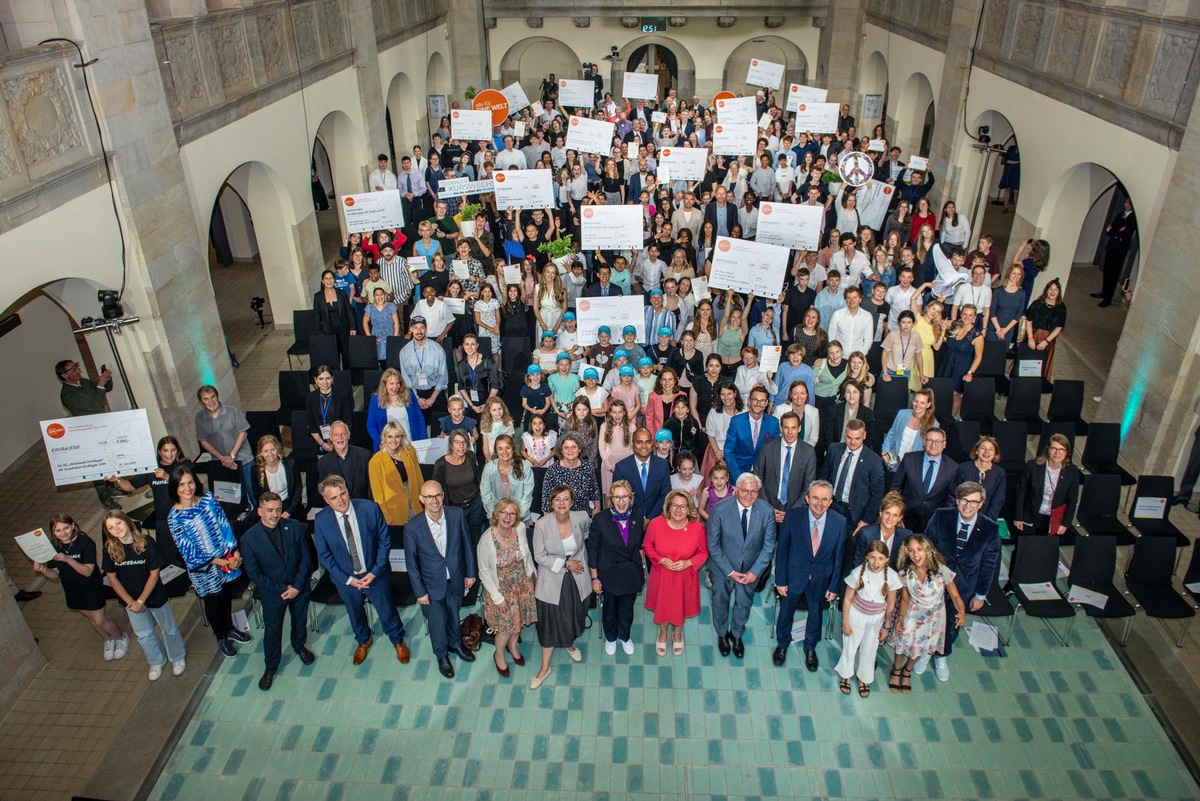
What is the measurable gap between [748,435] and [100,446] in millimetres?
5990

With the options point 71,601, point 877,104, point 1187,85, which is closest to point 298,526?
point 71,601

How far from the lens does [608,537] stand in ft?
22.0

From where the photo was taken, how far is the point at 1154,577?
24.5 feet

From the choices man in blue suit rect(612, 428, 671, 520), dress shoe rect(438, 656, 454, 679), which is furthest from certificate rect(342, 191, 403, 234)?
dress shoe rect(438, 656, 454, 679)

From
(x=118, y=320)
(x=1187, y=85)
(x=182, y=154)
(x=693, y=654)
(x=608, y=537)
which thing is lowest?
(x=693, y=654)

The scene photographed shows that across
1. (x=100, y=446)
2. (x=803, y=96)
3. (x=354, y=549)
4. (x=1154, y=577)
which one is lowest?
(x=1154, y=577)

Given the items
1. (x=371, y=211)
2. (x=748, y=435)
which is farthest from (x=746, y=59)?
(x=748, y=435)

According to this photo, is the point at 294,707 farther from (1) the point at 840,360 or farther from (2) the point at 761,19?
(2) the point at 761,19

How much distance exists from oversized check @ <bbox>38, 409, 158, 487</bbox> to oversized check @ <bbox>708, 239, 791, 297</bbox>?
6.95 metres

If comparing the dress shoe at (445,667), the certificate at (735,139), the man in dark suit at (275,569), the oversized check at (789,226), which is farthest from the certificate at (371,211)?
the dress shoe at (445,667)

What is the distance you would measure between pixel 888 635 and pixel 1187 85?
23.2 feet

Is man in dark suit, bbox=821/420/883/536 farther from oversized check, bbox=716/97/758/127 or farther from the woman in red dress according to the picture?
oversized check, bbox=716/97/758/127

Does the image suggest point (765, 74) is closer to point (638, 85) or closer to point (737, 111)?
point (638, 85)

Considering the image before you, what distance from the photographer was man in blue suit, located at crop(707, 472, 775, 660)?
6707 millimetres
